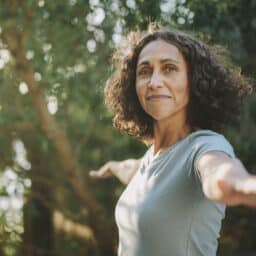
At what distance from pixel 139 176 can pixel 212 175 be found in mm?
557

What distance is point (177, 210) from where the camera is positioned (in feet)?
4.84

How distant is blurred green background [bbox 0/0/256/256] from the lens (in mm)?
3639

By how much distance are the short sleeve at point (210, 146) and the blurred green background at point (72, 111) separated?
169 cm

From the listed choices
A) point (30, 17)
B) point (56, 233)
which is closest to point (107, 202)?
point (56, 233)

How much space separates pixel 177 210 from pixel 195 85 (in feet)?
1.48

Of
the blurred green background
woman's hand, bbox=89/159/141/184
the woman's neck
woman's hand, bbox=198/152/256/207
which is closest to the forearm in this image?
woman's hand, bbox=198/152/256/207

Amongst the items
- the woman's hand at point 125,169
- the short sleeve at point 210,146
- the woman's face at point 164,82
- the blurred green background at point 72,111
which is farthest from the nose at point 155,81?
the blurred green background at point 72,111

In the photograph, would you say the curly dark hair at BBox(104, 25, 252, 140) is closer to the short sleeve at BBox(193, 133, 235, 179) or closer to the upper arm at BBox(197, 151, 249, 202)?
the short sleeve at BBox(193, 133, 235, 179)

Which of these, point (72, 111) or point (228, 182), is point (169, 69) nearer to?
point (228, 182)

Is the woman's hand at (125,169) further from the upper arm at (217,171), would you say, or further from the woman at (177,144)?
the upper arm at (217,171)

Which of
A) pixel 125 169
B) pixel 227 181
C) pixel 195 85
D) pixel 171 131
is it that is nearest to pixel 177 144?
pixel 171 131

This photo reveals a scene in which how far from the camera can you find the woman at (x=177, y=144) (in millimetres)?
1392

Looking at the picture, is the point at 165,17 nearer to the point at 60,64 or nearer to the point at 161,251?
the point at 60,64

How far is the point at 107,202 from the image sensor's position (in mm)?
7074
